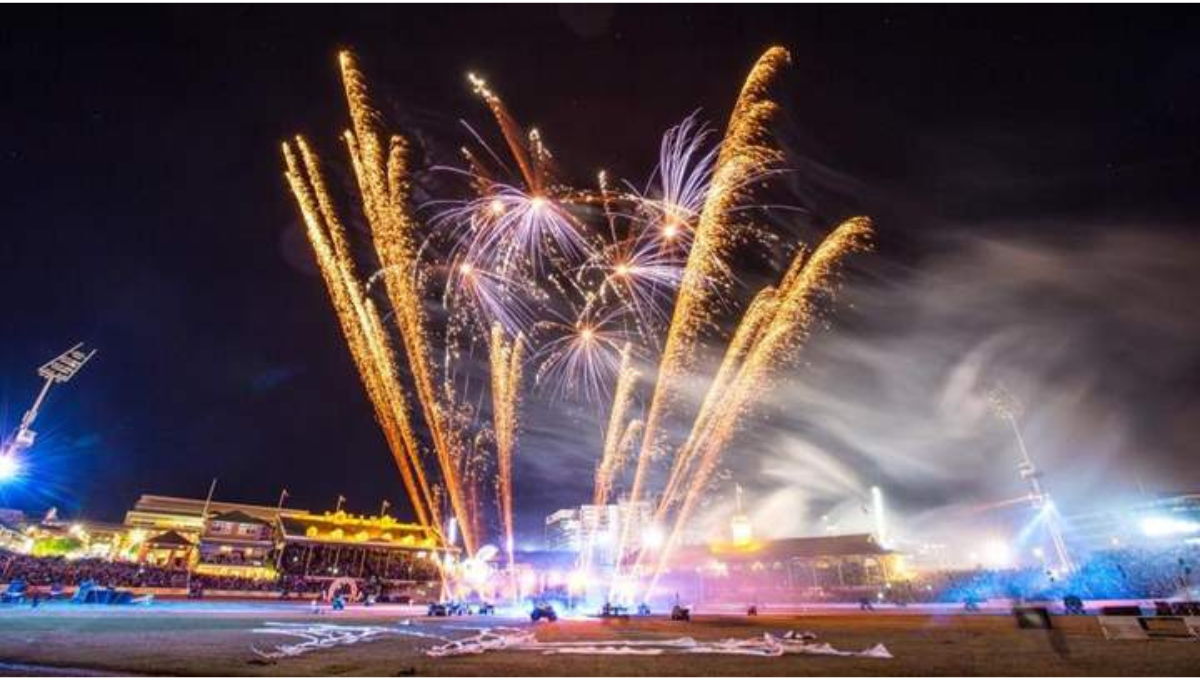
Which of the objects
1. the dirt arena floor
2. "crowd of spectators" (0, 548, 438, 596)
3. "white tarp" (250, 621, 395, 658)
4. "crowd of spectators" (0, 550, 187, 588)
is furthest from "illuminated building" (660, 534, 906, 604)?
"crowd of spectators" (0, 550, 187, 588)

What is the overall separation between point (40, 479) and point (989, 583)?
367ft

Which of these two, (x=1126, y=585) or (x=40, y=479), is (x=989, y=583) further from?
(x=40, y=479)

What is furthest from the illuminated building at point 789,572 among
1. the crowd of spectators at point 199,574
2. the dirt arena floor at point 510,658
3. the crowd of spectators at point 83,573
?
the crowd of spectators at point 83,573

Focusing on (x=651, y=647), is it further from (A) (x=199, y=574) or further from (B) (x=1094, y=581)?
(A) (x=199, y=574)

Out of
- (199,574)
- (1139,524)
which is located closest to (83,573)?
(199,574)

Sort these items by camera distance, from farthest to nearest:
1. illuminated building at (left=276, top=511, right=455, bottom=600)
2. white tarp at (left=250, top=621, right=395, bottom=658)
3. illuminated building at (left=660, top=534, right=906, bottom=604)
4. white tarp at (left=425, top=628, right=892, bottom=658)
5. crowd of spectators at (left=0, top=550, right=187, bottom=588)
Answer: illuminated building at (left=276, top=511, right=455, bottom=600) → illuminated building at (left=660, top=534, right=906, bottom=604) → crowd of spectators at (left=0, top=550, right=187, bottom=588) → white tarp at (left=425, top=628, right=892, bottom=658) → white tarp at (left=250, top=621, right=395, bottom=658)

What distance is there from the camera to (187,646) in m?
13.3

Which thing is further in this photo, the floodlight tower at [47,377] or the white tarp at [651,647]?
the floodlight tower at [47,377]

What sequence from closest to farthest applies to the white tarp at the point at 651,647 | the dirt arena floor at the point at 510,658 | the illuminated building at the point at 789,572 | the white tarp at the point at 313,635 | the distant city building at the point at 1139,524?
the dirt arena floor at the point at 510,658
the white tarp at the point at 313,635
the white tarp at the point at 651,647
the illuminated building at the point at 789,572
the distant city building at the point at 1139,524

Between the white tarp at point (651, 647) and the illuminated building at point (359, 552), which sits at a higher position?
the illuminated building at point (359, 552)

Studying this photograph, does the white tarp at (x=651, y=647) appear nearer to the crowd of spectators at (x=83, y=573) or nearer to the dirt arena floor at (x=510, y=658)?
the dirt arena floor at (x=510, y=658)

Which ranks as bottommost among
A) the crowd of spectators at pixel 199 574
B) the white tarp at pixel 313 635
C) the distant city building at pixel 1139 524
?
the white tarp at pixel 313 635

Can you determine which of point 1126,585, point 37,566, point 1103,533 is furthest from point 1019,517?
point 37,566

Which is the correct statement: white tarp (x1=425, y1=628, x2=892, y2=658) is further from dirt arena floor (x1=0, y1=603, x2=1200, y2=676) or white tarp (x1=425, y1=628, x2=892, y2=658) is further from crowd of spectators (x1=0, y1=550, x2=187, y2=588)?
crowd of spectators (x1=0, y1=550, x2=187, y2=588)
